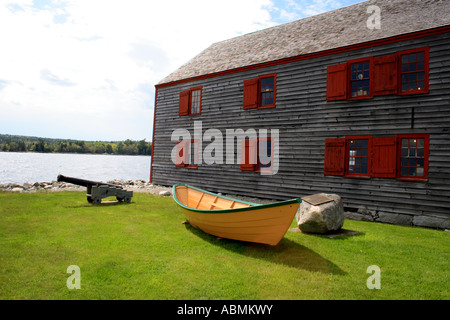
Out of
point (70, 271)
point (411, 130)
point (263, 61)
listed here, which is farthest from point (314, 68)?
point (70, 271)

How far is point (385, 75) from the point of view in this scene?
33.5 ft

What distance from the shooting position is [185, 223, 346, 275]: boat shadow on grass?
5.37 m

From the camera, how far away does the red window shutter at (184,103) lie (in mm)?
16934

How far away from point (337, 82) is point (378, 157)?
339 cm

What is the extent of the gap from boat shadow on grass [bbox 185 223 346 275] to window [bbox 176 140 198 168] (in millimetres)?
9247

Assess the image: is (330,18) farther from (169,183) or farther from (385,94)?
(169,183)

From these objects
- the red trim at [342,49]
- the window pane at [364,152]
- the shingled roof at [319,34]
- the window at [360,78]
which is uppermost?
the shingled roof at [319,34]

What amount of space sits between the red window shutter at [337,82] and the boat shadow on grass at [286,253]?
6.85 meters

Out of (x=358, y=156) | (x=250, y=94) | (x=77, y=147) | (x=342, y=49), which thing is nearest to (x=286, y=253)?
(x=358, y=156)

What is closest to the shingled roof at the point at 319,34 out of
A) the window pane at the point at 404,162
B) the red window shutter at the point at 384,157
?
the red window shutter at the point at 384,157

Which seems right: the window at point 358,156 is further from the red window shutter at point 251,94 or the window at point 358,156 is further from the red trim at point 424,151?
the red window shutter at point 251,94

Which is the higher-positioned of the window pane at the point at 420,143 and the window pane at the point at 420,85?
the window pane at the point at 420,85

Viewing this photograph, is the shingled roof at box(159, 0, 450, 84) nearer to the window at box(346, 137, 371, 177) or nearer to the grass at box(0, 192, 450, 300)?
the window at box(346, 137, 371, 177)
